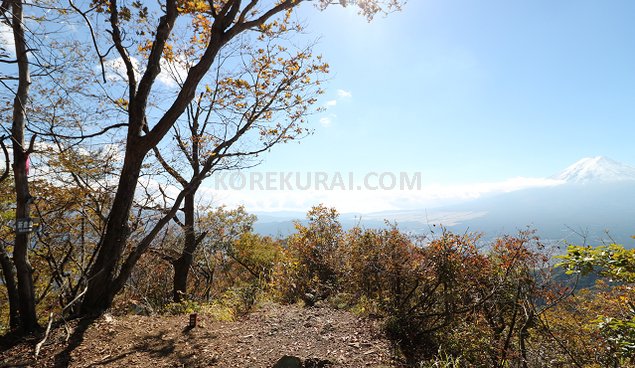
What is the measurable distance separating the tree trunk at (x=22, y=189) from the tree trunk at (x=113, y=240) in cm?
67

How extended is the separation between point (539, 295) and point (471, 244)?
1.51 meters

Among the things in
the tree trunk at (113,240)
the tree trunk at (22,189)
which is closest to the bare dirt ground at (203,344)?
the tree trunk at (113,240)

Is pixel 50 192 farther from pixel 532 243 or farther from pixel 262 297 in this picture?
pixel 532 243

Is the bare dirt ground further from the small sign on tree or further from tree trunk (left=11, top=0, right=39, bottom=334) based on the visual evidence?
the small sign on tree

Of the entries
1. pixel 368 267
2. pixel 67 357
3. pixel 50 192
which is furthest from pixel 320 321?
pixel 50 192

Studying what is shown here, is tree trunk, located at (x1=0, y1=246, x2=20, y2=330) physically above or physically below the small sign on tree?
below

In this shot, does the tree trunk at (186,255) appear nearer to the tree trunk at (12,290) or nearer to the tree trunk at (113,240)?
the tree trunk at (113,240)

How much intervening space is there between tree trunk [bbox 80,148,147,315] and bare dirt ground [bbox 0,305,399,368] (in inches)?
14.5

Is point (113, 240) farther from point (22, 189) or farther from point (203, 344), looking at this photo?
point (203, 344)

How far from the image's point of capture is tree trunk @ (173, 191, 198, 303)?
29.8 ft

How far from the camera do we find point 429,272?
6012mm

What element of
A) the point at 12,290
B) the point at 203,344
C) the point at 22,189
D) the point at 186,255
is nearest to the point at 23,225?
the point at 22,189

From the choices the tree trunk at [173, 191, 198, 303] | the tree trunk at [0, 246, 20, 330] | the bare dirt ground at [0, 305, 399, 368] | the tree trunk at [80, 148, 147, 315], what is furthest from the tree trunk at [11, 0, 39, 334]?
the tree trunk at [173, 191, 198, 303]

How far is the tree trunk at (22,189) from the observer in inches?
177
